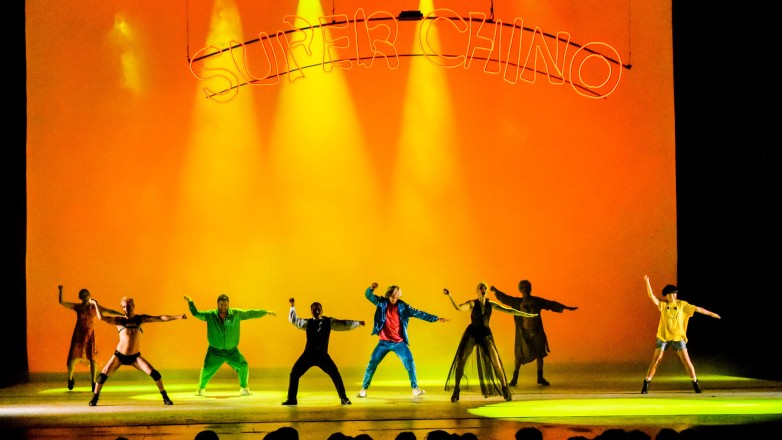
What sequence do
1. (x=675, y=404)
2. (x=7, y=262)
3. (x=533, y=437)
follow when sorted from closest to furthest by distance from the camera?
(x=533, y=437) < (x=675, y=404) < (x=7, y=262)

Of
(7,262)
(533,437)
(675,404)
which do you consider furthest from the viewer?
(7,262)

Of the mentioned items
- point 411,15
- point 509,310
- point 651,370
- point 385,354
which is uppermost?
point 411,15

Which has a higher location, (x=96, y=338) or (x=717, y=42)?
(x=717, y=42)

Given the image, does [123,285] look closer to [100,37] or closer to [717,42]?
[100,37]

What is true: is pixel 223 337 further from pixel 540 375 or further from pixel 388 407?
pixel 540 375

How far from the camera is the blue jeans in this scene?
11.2m

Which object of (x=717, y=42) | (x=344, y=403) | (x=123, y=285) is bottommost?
(x=344, y=403)

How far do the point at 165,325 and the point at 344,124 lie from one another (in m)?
3.85

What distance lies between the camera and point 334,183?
44.6 ft

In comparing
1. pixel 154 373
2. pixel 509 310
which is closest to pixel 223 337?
pixel 154 373

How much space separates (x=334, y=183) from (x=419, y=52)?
229cm

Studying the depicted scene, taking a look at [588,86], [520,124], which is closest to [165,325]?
[520,124]

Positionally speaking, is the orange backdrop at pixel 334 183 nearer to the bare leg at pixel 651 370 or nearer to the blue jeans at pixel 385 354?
the blue jeans at pixel 385 354

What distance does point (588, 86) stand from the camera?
1393 centimetres
